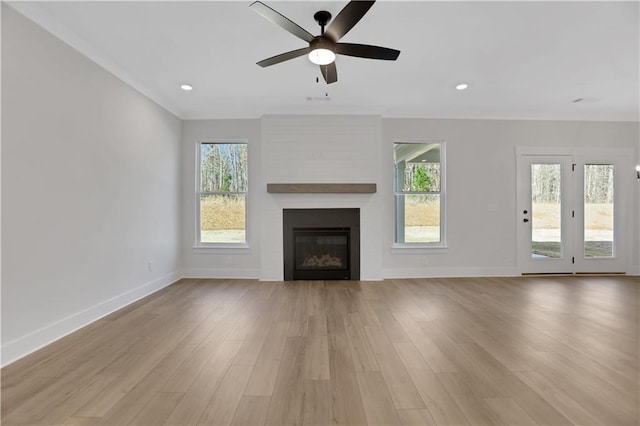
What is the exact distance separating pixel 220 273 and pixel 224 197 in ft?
4.11

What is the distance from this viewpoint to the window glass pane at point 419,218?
4754 millimetres

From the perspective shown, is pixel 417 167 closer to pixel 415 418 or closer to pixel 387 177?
pixel 387 177

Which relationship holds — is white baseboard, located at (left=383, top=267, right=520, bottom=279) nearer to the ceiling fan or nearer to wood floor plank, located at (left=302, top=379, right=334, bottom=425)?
wood floor plank, located at (left=302, top=379, right=334, bottom=425)

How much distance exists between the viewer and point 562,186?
4.79 metres

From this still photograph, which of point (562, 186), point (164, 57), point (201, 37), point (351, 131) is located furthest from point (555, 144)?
point (164, 57)

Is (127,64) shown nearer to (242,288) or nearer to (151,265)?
(151,265)

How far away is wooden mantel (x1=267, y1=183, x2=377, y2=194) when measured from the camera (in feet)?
14.3

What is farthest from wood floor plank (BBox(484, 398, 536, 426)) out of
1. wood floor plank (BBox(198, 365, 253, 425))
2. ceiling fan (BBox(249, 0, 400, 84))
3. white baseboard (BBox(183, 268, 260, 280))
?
white baseboard (BBox(183, 268, 260, 280))

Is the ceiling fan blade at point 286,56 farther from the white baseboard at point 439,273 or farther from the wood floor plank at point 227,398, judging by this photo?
the white baseboard at point 439,273

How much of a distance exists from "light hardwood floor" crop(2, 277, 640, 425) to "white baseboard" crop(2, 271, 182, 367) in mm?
85

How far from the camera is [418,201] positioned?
476 centimetres

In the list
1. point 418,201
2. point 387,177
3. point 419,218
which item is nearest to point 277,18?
point 387,177

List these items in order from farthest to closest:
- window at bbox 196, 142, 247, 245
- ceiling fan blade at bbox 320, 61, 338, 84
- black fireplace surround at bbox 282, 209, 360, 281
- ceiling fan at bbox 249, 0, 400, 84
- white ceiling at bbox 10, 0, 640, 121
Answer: window at bbox 196, 142, 247, 245 < black fireplace surround at bbox 282, 209, 360, 281 < ceiling fan blade at bbox 320, 61, 338, 84 < white ceiling at bbox 10, 0, 640, 121 < ceiling fan at bbox 249, 0, 400, 84

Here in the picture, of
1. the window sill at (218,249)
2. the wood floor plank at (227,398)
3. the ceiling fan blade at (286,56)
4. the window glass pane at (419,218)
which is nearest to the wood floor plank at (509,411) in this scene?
the wood floor plank at (227,398)
